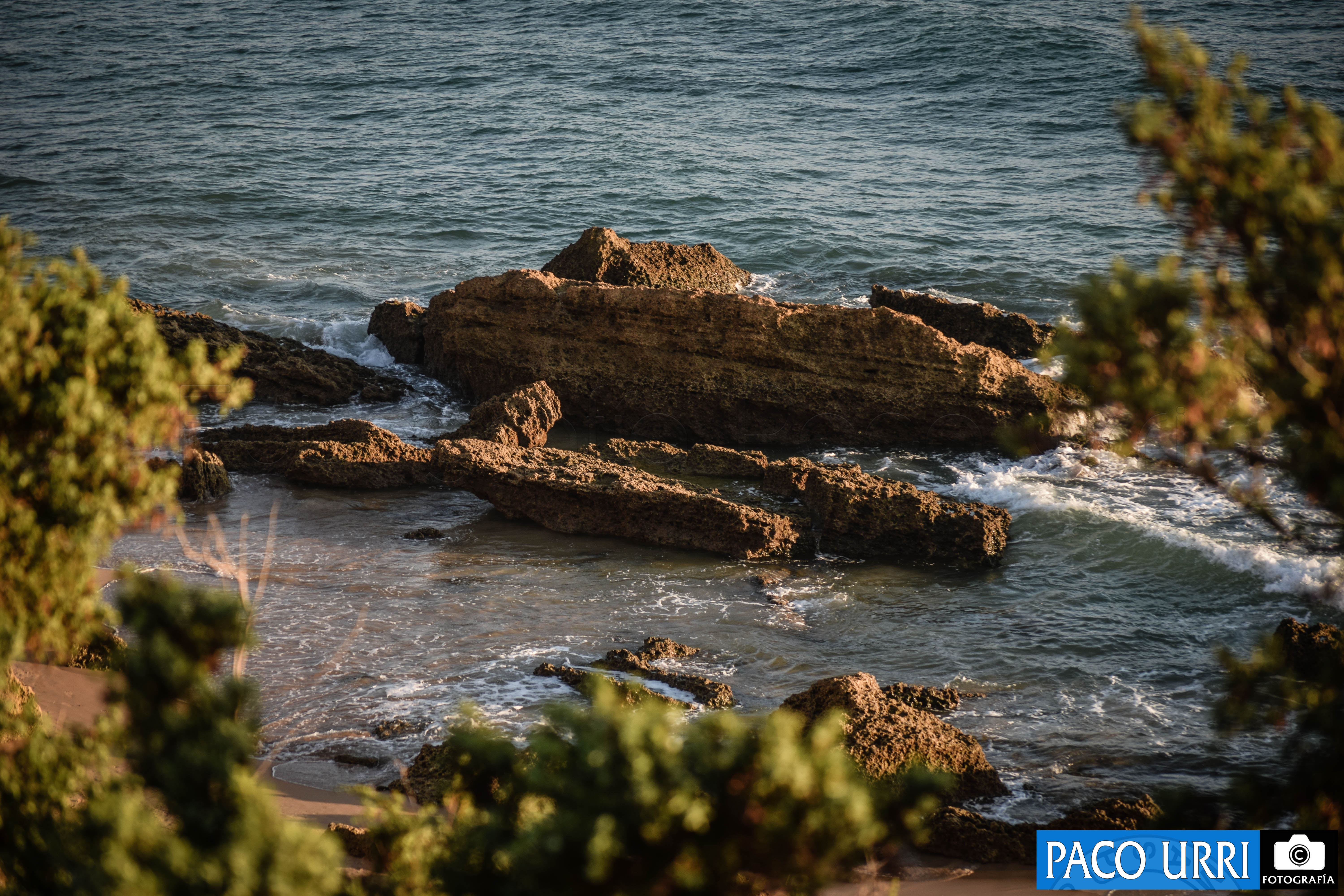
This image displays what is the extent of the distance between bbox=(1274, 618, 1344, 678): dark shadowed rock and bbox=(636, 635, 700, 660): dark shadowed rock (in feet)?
14.9

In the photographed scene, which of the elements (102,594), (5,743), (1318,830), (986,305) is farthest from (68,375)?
(986,305)

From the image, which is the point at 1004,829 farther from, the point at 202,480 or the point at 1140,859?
the point at 202,480

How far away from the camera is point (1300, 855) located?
511cm

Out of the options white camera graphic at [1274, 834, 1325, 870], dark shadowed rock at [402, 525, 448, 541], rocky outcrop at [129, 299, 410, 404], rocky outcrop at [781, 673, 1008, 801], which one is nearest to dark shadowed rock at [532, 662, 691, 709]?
rocky outcrop at [781, 673, 1008, 801]

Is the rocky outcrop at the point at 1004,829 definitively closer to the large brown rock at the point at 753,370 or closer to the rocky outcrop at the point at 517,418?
the large brown rock at the point at 753,370

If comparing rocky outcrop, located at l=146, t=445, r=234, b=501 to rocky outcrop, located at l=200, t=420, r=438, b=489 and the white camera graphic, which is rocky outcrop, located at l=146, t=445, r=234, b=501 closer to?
rocky outcrop, located at l=200, t=420, r=438, b=489

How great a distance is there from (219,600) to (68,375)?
48.5 inches

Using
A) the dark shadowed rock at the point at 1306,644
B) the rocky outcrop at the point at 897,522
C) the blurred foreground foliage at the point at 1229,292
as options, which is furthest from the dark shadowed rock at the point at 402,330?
the blurred foreground foliage at the point at 1229,292

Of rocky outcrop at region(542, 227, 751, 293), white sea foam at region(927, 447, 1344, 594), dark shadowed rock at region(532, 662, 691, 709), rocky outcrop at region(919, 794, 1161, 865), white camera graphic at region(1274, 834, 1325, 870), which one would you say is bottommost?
white sea foam at region(927, 447, 1344, 594)

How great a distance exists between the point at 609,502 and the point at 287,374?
7.30 m

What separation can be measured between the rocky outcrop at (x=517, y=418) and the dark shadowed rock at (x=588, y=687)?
15.1 feet

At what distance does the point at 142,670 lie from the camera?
289cm

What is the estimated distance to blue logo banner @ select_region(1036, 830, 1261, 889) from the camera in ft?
19.0

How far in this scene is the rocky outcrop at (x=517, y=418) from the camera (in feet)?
41.2
